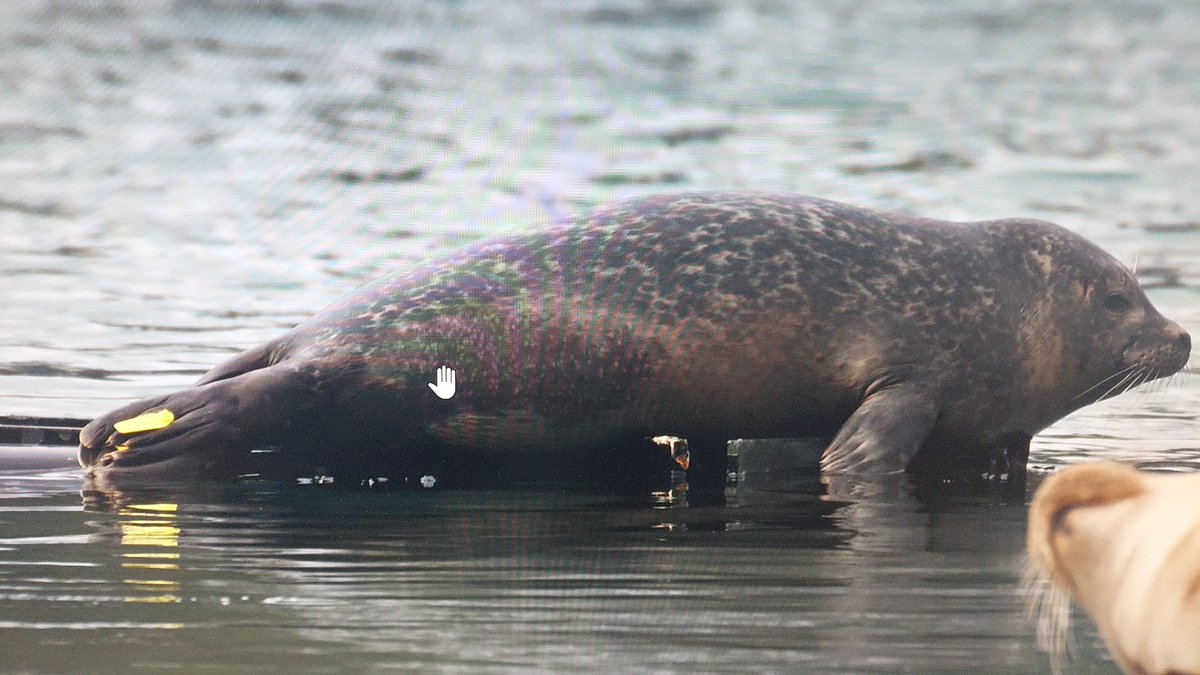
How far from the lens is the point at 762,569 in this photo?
2.25 meters

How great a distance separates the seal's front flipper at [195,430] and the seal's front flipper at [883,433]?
1.94 meters

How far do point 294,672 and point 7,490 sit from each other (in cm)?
299

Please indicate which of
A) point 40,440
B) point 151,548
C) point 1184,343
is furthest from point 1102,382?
point 40,440

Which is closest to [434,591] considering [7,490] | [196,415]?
[7,490]

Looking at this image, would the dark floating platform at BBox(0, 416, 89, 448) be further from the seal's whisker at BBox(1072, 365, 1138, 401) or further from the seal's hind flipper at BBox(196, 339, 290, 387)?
the seal's whisker at BBox(1072, 365, 1138, 401)

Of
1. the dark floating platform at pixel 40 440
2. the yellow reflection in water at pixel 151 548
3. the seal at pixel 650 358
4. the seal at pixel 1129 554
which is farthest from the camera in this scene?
the dark floating platform at pixel 40 440

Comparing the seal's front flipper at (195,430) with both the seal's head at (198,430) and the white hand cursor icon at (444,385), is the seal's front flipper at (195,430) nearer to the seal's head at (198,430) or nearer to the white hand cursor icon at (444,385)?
the seal's head at (198,430)

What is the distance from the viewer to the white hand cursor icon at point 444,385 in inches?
191

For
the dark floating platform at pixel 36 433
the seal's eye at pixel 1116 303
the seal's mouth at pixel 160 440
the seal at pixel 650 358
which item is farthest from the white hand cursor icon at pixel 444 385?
the seal's eye at pixel 1116 303

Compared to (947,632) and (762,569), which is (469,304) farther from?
(947,632)

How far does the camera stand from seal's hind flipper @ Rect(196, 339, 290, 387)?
17.2 ft

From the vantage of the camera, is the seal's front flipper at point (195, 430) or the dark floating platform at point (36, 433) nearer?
the seal's front flipper at point (195, 430)

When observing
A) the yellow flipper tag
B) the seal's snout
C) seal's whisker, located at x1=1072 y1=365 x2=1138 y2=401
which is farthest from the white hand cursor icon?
the seal's snout

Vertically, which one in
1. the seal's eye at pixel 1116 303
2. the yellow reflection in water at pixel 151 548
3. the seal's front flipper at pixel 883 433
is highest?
the seal's eye at pixel 1116 303
